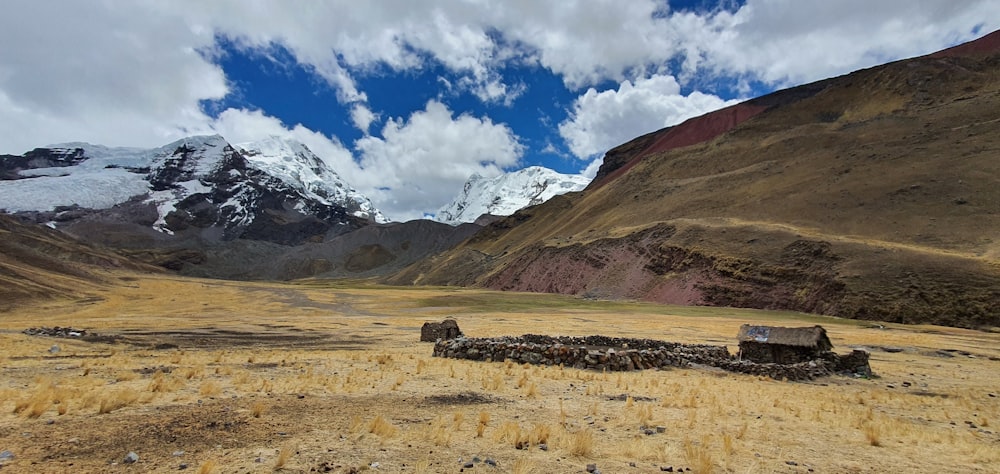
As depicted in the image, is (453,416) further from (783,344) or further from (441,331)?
(441,331)

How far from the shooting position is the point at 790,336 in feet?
77.0

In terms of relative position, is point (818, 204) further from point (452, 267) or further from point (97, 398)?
point (452, 267)

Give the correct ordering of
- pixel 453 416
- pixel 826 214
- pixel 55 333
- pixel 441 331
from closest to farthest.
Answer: pixel 453 416 → pixel 55 333 → pixel 441 331 → pixel 826 214

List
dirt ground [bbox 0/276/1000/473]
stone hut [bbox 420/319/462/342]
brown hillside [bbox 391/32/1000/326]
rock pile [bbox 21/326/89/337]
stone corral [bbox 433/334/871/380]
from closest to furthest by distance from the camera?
dirt ground [bbox 0/276/1000/473], stone corral [bbox 433/334/871/380], rock pile [bbox 21/326/89/337], stone hut [bbox 420/319/462/342], brown hillside [bbox 391/32/1000/326]

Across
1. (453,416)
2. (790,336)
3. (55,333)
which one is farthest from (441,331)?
(55,333)

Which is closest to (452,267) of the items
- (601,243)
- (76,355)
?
(601,243)

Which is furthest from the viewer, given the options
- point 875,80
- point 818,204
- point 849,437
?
point 875,80

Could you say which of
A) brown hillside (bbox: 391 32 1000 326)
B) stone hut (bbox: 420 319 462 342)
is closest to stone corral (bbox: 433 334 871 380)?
stone hut (bbox: 420 319 462 342)

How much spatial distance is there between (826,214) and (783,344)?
67.3 m

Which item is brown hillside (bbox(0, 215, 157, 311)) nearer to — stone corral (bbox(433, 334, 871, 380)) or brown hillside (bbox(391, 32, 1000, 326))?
stone corral (bbox(433, 334, 871, 380))

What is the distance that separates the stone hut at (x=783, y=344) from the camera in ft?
74.0

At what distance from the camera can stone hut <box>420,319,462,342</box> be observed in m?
29.2

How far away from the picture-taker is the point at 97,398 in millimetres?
11305

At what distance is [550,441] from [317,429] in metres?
4.37
